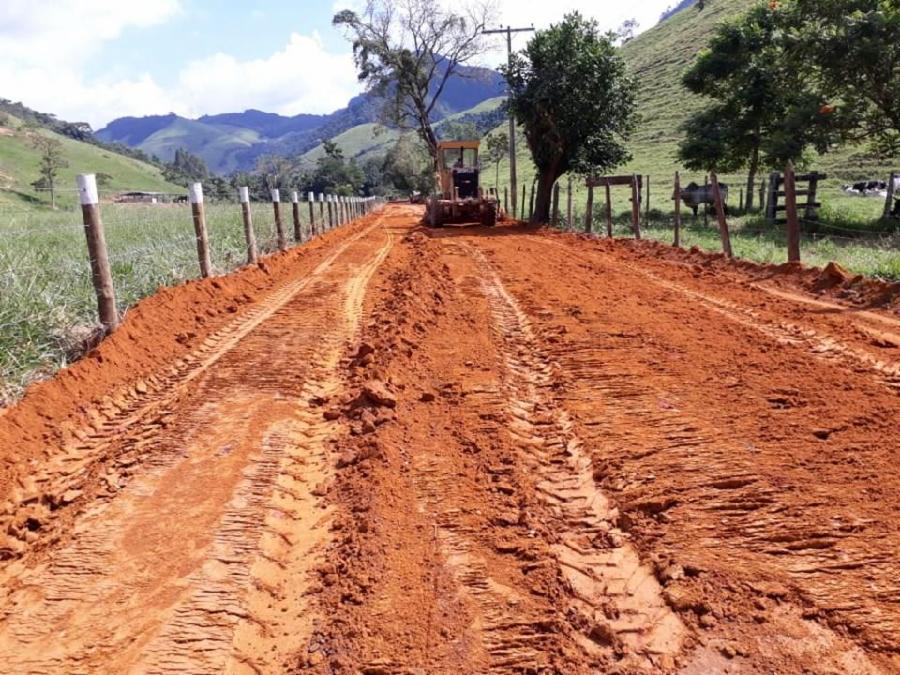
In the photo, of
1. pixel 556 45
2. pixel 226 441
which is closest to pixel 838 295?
pixel 226 441

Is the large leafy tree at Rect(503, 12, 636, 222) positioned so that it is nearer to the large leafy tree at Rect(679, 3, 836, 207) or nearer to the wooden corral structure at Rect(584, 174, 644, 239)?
the large leafy tree at Rect(679, 3, 836, 207)

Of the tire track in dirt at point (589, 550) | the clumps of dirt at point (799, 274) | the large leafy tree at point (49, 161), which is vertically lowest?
the tire track in dirt at point (589, 550)

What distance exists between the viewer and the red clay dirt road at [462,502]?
253 centimetres

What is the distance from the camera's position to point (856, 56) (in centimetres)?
1549

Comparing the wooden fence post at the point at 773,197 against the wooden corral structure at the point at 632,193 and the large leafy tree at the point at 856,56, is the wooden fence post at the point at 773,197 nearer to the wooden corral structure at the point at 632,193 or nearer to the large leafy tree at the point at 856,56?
the large leafy tree at the point at 856,56

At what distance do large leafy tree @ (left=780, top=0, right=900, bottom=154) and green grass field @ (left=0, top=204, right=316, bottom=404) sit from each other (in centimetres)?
1455

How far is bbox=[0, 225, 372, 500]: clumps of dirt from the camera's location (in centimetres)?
432

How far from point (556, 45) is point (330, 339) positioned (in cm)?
1795

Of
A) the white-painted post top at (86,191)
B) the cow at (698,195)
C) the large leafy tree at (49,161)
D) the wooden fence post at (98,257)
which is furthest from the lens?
the large leafy tree at (49,161)

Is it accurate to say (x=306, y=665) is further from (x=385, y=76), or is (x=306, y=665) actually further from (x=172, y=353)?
(x=385, y=76)

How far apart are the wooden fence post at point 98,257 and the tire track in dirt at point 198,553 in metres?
1.60

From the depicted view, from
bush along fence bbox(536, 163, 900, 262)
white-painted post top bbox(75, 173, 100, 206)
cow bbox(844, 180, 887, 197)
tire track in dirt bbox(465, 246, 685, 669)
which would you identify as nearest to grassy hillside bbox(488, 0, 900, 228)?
cow bbox(844, 180, 887, 197)

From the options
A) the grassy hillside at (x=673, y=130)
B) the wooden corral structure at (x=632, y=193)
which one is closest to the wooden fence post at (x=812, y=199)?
the grassy hillside at (x=673, y=130)

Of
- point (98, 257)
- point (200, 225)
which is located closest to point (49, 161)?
point (200, 225)
